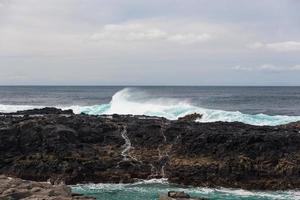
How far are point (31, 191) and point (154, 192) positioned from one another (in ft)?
29.8

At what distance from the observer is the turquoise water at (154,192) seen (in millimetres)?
27719

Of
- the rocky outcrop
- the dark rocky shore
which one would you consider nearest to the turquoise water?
the dark rocky shore

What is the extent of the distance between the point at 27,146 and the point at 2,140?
1991mm

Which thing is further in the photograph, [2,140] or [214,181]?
[2,140]

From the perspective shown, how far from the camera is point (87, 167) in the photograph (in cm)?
3256

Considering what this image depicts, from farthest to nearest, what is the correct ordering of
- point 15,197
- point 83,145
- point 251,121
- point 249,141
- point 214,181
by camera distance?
point 251,121 → point 83,145 → point 249,141 → point 214,181 → point 15,197

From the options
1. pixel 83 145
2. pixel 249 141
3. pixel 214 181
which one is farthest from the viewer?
pixel 83 145

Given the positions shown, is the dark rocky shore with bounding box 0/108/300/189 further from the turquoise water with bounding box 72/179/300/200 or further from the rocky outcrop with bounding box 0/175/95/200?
the rocky outcrop with bounding box 0/175/95/200

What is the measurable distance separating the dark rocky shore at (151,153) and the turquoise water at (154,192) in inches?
36.1

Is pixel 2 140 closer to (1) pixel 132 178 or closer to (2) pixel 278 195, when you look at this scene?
(1) pixel 132 178

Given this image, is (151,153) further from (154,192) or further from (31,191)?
(31,191)

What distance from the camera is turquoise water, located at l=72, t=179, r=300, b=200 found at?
1091 inches

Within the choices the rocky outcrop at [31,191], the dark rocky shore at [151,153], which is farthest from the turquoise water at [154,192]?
the rocky outcrop at [31,191]

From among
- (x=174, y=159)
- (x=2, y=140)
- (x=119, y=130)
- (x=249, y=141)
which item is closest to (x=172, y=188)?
(x=174, y=159)
